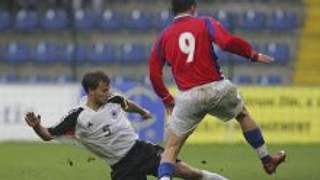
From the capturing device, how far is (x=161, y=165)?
27.7 feet

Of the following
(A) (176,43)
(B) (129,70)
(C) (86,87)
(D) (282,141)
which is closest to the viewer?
(C) (86,87)

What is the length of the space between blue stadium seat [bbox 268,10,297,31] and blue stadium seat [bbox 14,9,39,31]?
640 centimetres

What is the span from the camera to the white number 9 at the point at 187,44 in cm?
866

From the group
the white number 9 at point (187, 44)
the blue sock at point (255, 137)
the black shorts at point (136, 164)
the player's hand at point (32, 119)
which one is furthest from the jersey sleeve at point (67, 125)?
the blue sock at point (255, 137)

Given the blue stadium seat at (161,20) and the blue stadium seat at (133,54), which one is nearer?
the blue stadium seat at (133,54)

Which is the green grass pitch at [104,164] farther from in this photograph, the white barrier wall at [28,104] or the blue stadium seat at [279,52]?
the blue stadium seat at [279,52]

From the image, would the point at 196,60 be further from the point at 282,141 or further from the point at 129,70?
the point at 129,70

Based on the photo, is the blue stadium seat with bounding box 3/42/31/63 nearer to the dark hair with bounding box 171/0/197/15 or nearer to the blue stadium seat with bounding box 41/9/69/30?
the blue stadium seat with bounding box 41/9/69/30

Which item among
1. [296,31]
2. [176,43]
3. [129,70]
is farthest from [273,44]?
[176,43]

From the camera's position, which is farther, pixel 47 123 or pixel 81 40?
pixel 81 40

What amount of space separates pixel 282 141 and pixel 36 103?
5.25m

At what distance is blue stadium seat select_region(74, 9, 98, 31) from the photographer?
83.3 feet

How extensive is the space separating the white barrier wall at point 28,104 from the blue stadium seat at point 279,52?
21.1ft

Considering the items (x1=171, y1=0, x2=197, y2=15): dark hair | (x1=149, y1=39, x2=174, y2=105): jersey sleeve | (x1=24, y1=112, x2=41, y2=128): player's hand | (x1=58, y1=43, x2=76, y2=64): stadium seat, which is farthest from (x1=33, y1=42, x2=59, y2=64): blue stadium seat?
(x1=24, y1=112, x2=41, y2=128): player's hand
